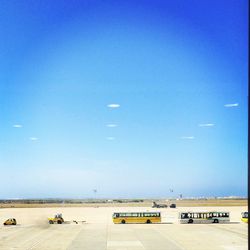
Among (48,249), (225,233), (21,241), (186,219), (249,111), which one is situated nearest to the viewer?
(249,111)

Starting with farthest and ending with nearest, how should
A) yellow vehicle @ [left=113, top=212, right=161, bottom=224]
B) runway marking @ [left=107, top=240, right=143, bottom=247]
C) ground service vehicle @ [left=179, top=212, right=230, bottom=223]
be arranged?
yellow vehicle @ [left=113, top=212, right=161, bottom=224], ground service vehicle @ [left=179, top=212, right=230, bottom=223], runway marking @ [left=107, top=240, right=143, bottom=247]

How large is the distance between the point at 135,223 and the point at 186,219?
1111cm

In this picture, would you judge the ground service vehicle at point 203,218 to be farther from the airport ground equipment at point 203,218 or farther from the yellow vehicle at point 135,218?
the yellow vehicle at point 135,218

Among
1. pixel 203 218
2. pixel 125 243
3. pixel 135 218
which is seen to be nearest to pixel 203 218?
pixel 203 218

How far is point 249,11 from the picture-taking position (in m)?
10.1

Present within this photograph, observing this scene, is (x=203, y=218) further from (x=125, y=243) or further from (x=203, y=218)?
(x=125, y=243)

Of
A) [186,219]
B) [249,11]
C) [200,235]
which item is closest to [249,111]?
[249,11]

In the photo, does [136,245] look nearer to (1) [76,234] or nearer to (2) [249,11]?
(1) [76,234]

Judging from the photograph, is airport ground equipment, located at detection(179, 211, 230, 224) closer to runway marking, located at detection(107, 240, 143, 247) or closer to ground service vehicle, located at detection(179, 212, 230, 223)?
ground service vehicle, located at detection(179, 212, 230, 223)

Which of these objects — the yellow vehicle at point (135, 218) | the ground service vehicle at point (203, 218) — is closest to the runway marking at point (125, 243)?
the yellow vehicle at point (135, 218)

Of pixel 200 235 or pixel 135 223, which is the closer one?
pixel 200 235

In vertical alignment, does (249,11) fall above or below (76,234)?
above

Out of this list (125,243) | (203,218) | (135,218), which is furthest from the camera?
(135,218)

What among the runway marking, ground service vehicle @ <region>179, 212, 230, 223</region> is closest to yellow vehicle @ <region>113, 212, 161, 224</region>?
ground service vehicle @ <region>179, 212, 230, 223</region>
